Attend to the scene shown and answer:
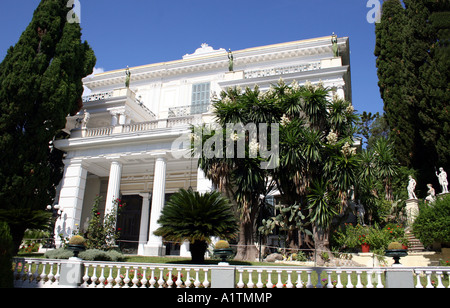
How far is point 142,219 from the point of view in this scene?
2222 cm

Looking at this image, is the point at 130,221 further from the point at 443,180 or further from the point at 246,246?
the point at 443,180

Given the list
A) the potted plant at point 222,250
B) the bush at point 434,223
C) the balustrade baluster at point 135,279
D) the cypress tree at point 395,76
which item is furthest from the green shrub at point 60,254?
the cypress tree at point 395,76

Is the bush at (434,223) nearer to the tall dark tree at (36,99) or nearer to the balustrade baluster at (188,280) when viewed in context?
the balustrade baluster at (188,280)

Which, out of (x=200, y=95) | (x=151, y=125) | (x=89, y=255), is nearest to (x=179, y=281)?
(x=89, y=255)

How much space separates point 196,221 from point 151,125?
33.4ft

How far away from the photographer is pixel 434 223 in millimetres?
13344

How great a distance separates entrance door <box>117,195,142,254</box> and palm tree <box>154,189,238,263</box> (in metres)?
13.3

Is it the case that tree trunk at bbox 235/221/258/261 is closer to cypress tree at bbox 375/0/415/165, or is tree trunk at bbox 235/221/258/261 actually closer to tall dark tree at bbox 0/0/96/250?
tall dark tree at bbox 0/0/96/250

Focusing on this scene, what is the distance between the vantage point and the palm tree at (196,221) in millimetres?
10633

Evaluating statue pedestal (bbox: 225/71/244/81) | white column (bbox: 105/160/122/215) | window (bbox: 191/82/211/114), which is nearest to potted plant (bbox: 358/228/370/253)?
statue pedestal (bbox: 225/71/244/81)

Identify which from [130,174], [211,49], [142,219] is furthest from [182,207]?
[211,49]

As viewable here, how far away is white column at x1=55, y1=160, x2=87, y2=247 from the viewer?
61.1 feet
